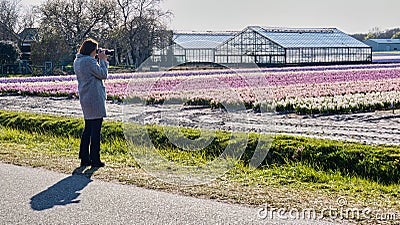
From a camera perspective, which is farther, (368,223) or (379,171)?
(379,171)

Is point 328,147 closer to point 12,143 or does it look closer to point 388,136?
point 388,136

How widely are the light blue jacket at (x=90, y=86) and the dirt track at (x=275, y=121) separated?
4301 millimetres

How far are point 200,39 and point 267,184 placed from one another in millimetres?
61525

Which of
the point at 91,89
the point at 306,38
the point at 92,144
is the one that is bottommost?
the point at 92,144

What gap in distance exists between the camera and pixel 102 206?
6.89 m

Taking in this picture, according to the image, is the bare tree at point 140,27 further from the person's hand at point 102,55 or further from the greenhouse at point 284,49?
the person's hand at point 102,55

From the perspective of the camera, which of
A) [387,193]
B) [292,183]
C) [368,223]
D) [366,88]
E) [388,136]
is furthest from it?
[366,88]

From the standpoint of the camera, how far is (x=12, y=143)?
12500mm

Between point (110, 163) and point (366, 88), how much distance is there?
1612cm

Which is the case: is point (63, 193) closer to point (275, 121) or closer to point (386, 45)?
point (275, 121)

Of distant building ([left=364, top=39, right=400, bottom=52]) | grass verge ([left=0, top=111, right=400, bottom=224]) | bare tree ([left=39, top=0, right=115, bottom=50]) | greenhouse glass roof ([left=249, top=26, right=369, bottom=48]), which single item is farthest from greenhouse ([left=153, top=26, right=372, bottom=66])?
distant building ([left=364, top=39, right=400, bottom=52])

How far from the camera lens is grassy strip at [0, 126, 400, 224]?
23.0 ft

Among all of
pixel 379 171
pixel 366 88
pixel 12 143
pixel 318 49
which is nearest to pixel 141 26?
pixel 318 49

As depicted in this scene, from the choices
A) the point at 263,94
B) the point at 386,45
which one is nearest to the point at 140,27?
the point at 263,94
